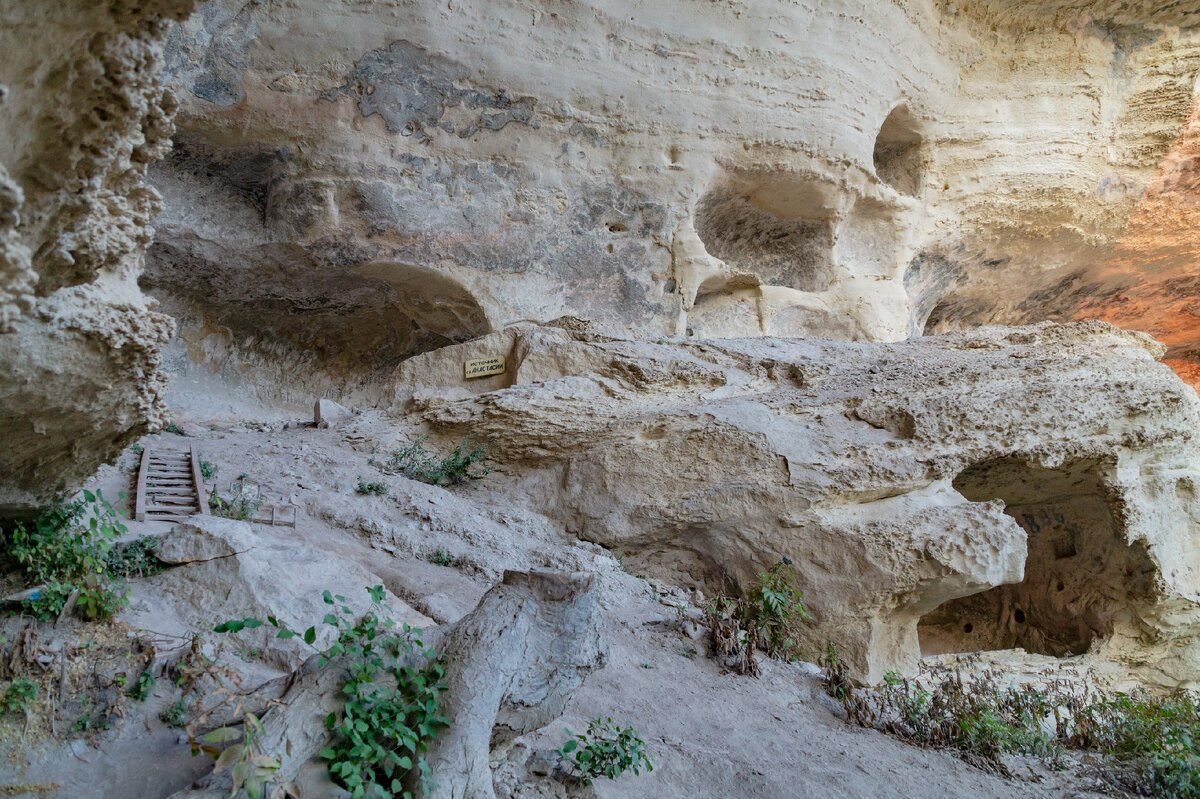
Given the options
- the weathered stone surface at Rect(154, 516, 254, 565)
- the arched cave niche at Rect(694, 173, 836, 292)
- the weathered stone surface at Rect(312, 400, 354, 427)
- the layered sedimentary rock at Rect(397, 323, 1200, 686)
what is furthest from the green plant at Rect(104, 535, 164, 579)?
the arched cave niche at Rect(694, 173, 836, 292)

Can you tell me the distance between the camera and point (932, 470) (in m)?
5.68

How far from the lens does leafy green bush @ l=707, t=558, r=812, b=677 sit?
15.3 ft

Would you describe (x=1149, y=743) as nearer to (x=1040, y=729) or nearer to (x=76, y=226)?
(x=1040, y=729)

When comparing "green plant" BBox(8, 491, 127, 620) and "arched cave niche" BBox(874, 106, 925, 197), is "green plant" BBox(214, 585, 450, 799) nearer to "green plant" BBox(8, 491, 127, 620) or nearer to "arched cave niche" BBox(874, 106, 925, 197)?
"green plant" BBox(8, 491, 127, 620)

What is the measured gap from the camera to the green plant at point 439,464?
6.23m

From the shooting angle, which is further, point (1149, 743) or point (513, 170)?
point (513, 170)

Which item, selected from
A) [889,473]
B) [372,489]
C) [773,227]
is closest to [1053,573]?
[889,473]

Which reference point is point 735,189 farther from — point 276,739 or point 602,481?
point 276,739

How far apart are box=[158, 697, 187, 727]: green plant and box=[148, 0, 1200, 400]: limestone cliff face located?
553cm

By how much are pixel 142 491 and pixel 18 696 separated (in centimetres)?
227

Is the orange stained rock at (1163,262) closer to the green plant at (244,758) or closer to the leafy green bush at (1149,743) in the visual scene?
the leafy green bush at (1149,743)

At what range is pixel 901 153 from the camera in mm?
11148

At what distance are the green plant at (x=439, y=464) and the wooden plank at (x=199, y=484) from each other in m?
1.23

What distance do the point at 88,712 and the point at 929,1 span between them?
443 inches
